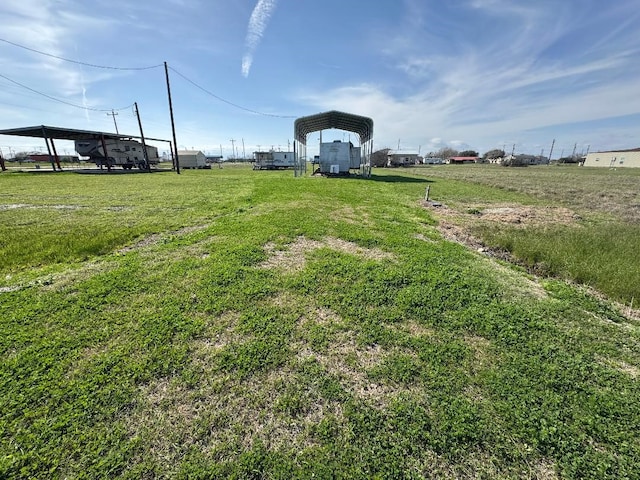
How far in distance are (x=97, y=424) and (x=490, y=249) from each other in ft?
24.9

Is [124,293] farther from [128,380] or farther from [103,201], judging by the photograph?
[103,201]

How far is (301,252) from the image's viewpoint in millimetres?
5625

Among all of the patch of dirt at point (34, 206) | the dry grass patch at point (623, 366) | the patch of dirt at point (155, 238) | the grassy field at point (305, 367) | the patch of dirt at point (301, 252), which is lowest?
the dry grass patch at point (623, 366)

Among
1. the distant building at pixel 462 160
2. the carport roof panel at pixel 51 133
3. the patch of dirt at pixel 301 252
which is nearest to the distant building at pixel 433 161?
the distant building at pixel 462 160

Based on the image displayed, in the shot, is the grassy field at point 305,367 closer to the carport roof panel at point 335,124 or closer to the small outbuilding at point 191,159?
the carport roof panel at point 335,124

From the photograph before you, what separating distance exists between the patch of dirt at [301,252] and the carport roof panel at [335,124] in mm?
19320

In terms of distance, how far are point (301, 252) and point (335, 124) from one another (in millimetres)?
25399

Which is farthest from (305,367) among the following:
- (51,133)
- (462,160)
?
(462,160)

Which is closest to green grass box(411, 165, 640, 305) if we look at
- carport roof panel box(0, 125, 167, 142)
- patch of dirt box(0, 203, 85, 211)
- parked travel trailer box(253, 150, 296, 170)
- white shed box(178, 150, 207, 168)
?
patch of dirt box(0, 203, 85, 211)

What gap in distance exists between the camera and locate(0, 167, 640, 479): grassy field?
1.86 meters

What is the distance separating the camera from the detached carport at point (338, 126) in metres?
23.7

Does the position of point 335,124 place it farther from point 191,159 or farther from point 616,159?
point 616,159

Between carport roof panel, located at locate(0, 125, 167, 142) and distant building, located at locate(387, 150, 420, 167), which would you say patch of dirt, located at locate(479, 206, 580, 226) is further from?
distant building, located at locate(387, 150, 420, 167)

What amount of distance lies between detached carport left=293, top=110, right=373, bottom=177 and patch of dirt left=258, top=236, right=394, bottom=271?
63.4ft
